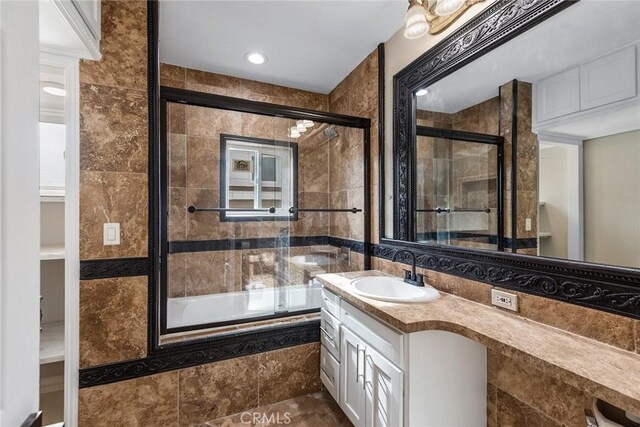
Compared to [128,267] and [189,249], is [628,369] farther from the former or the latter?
[189,249]

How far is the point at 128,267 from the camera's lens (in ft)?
5.42

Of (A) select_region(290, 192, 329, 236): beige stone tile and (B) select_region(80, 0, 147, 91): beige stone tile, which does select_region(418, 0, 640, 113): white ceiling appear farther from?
(B) select_region(80, 0, 147, 91): beige stone tile

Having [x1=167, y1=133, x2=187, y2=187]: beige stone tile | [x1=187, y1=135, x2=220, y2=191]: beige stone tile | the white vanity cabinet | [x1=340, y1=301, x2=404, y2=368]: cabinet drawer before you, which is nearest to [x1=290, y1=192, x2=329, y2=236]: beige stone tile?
[x1=187, y1=135, x2=220, y2=191]: beige stone tile

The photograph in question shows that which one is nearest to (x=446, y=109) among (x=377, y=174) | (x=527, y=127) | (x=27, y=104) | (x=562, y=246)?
(x=527, y=127)

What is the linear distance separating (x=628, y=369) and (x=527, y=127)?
3.09 feet

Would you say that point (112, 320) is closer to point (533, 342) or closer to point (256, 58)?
point (533, 342)

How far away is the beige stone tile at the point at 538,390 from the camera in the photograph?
1.10m

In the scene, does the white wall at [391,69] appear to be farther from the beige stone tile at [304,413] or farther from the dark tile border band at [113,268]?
the dark tile border band at [113,268]

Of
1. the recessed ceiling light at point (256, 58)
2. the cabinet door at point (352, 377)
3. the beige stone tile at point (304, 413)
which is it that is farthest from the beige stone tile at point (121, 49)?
the beige stone tile at point (304, 413)

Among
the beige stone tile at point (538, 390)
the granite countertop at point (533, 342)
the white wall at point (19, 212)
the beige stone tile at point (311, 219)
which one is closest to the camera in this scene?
the white wall at point (19, 212)

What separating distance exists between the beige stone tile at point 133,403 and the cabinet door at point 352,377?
1027 mm

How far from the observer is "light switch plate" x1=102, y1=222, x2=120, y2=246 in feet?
5.26

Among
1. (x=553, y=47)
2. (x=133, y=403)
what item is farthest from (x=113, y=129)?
(x=553, y=47)

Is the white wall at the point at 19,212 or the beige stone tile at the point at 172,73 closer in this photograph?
the white wall at the point at 19,212
